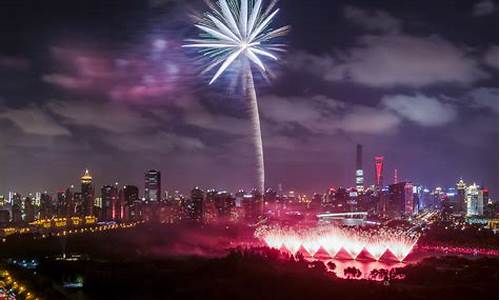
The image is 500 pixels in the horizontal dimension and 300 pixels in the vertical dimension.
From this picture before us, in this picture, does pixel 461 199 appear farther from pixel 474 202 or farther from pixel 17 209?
pixel 17 209

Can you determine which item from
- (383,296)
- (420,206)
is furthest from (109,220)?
(383,296)

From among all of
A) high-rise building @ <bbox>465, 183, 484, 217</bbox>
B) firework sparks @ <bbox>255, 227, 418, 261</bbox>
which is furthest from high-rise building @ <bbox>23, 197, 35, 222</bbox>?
high-rise building @ <bbox>465, 183, 484, 217</bbox>

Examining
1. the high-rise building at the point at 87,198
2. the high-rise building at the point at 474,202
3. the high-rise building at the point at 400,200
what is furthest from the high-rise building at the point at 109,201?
the high-rise building at the point at 474,202

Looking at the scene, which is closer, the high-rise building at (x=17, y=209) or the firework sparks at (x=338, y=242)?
the firework sparks at (x=338, y=242)

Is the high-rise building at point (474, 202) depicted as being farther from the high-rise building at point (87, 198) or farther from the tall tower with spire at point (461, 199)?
the high-rise building at point (87, 198)

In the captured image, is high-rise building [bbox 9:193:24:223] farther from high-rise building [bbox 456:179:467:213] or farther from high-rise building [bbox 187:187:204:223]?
high-rise building [bbox 456:179:467:213]

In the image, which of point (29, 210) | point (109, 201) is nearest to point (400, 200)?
point (109, 201)
